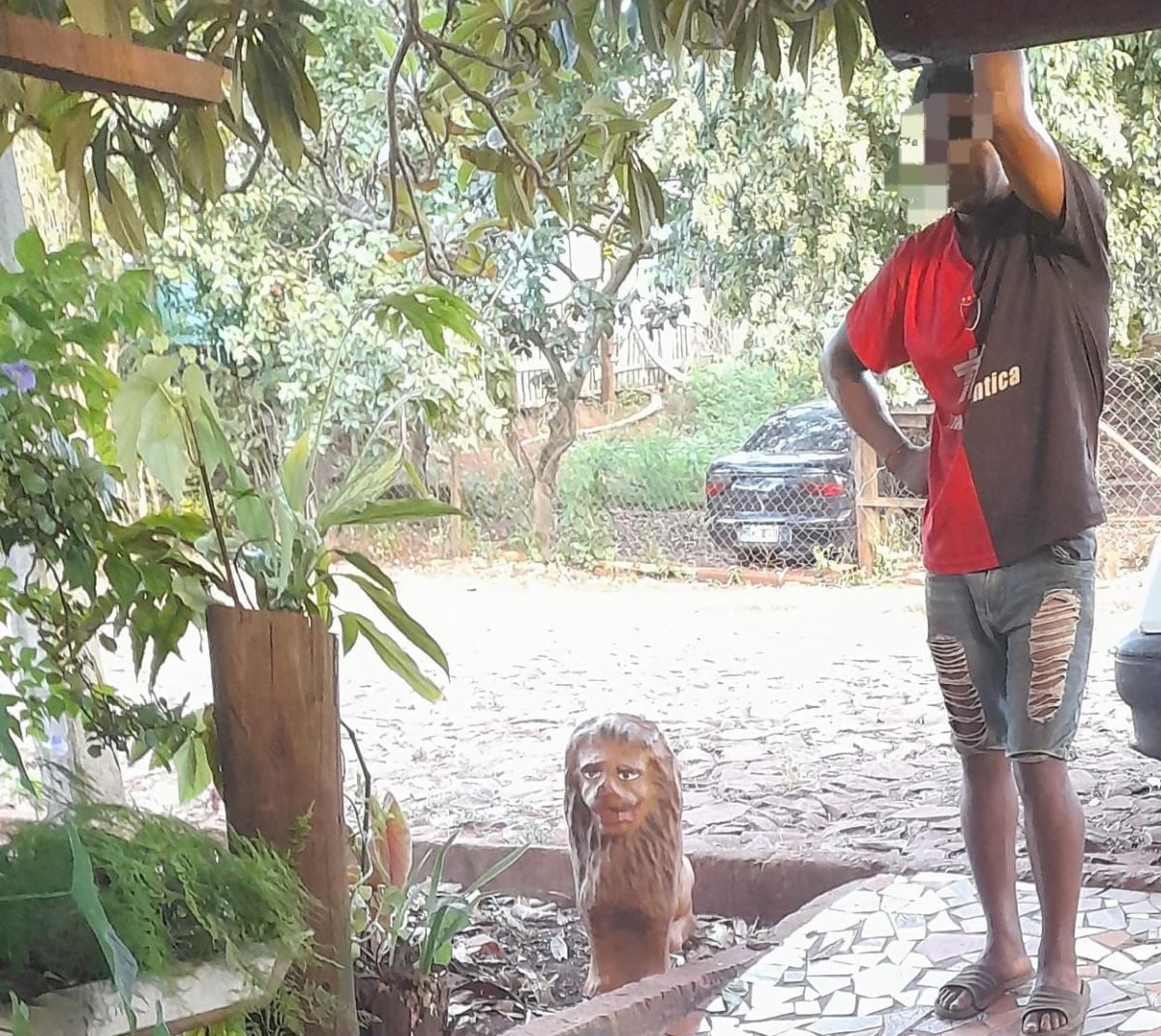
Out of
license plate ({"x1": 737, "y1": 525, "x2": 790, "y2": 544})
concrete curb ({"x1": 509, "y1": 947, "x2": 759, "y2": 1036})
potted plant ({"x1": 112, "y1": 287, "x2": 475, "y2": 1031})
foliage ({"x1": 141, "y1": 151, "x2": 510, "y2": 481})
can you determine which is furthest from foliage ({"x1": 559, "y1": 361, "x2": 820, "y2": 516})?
potted plant ({"x1": 112, "y1": 287, "x2": 475, "y2": 1031})

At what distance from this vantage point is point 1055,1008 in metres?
1.59

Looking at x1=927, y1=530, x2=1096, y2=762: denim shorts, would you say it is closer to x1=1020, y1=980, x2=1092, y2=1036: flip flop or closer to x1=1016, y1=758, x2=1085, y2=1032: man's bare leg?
x1=1016, y1=758, x2=1085, y2=1032: man's bare leg

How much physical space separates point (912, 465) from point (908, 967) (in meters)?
0.73

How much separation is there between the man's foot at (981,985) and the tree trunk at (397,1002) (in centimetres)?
67

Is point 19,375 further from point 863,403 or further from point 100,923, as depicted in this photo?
point 863,403

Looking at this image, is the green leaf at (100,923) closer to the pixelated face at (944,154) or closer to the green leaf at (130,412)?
the green leaf at (130,412)

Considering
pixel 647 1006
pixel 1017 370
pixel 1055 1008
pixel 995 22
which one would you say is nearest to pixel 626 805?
pixel 647 1006

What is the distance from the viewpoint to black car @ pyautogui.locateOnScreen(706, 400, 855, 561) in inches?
179

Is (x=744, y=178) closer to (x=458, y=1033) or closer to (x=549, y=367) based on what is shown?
(x=549, y=367)

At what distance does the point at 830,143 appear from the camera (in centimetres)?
403

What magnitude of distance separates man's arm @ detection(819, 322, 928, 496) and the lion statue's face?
1.91ft

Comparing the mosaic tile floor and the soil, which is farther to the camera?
the soil

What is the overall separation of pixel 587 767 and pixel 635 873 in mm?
176

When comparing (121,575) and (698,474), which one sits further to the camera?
(698,474)
